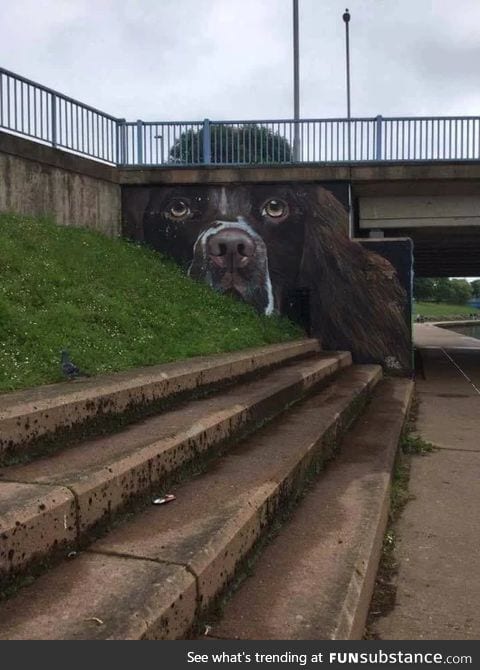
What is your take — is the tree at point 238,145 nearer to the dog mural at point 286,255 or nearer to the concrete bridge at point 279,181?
the concrete bridge at point 279,181

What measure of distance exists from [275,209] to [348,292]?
2420 mm

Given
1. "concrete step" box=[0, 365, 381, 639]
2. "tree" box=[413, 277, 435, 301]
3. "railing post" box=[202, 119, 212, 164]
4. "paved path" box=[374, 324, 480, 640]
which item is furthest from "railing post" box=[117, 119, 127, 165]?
"tree" box=[413, 277, 435, 301]

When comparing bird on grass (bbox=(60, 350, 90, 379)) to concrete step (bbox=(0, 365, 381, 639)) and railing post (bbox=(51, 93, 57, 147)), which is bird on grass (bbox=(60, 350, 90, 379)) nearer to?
concrete step (bbox=(0, 365, 381, 639))

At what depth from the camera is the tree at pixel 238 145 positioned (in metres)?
13.2

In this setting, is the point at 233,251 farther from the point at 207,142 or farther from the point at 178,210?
the point at 207,142

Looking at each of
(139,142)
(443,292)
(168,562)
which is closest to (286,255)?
(139,142)

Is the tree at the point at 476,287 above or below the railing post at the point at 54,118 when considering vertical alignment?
above

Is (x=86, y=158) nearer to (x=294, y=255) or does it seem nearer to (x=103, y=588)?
(x=294, y=255)

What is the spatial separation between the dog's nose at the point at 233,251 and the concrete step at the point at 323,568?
8231 mm

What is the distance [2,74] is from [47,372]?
703 cm

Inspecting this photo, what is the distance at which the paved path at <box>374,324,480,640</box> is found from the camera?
10.5 feet

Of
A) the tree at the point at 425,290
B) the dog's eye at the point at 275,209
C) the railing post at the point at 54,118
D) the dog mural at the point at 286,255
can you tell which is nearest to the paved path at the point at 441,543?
the dog mural at the point at 286,255

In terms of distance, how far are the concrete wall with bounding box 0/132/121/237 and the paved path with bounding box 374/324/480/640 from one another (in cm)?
735

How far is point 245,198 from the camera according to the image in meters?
13.0
